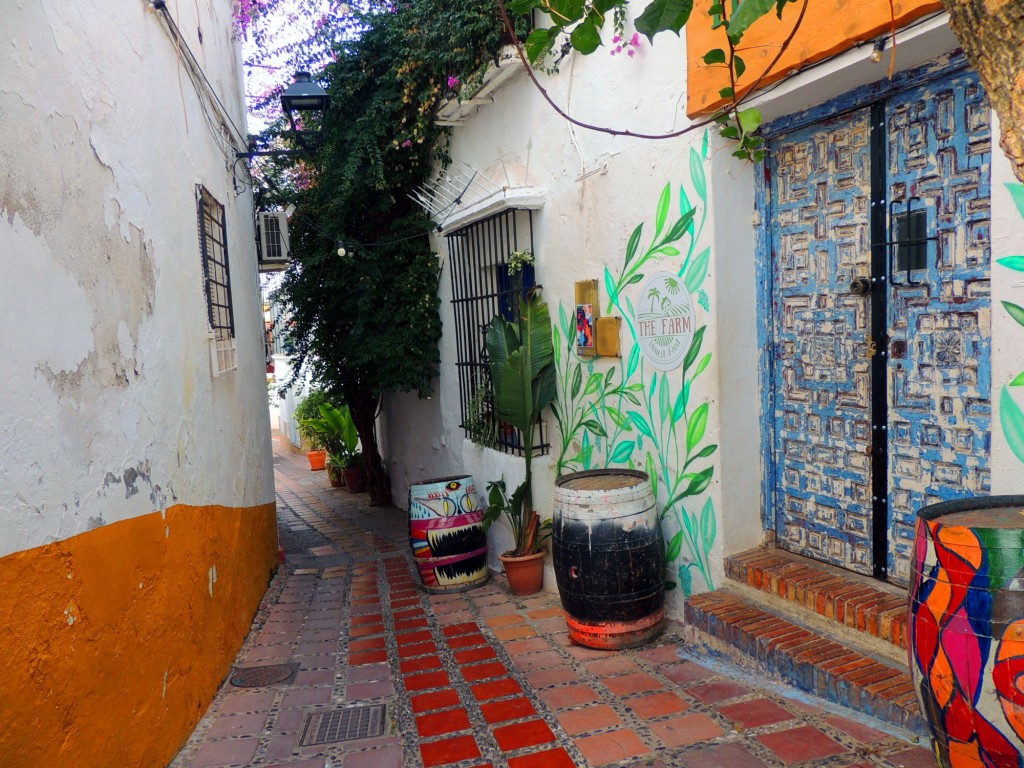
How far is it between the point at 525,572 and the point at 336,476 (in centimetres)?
771

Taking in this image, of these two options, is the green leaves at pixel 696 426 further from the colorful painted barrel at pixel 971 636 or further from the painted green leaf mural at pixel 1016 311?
the colorful painted barrel at pixel 971 636

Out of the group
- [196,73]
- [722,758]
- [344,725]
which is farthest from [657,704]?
[196,73]

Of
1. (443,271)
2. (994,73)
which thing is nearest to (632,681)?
(994,73)

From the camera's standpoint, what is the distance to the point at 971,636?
6.75ft

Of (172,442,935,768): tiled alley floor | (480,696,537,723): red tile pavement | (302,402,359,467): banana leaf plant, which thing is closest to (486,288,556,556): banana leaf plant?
(172,442,935,768): tiled alley floor

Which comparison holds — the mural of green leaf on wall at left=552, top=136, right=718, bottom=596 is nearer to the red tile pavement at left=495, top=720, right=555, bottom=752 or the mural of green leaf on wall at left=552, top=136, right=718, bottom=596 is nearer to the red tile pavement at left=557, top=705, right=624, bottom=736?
the red tile pavement at left=557, top=705, right=624, bottom=736

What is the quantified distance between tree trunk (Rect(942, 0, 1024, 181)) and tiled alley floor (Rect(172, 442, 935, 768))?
87.8 inches

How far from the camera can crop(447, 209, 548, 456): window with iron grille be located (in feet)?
19.6

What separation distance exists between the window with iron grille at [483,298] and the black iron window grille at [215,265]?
79.1 inches

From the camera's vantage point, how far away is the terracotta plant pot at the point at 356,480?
476 inches

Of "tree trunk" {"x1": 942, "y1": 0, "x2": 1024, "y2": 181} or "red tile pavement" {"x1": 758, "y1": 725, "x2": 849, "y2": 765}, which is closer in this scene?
"tree trunk" {"x1": 942, "y1": 0, "x2": 1024, "y2": 181}

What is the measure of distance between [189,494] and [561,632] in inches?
89.6

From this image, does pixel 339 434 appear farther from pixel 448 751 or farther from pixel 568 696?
pixel 448 751

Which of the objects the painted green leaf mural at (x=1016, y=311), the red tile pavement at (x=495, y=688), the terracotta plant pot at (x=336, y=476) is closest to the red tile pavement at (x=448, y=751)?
the red tile pavement at (x=495, y=688)
